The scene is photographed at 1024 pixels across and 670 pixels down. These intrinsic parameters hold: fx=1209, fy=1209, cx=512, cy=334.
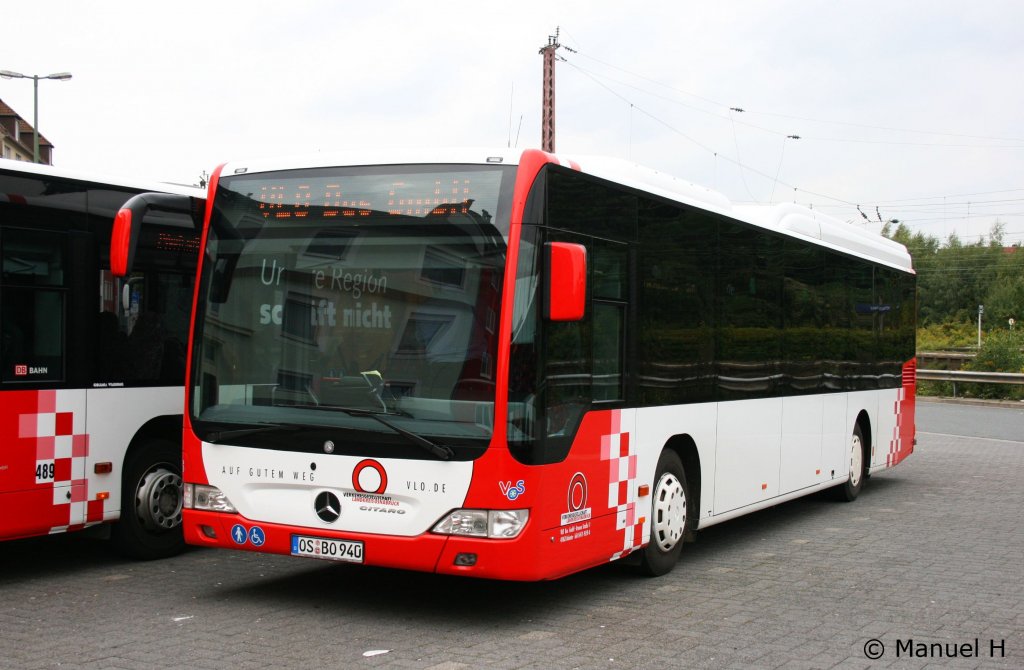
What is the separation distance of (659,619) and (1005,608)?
240 centimetres

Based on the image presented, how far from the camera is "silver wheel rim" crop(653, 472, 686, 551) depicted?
353 inches

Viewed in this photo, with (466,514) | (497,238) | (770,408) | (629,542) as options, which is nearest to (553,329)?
(497,238)

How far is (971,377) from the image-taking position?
36281mm

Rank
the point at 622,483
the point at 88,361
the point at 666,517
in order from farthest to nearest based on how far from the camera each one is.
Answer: the point at 666,517, the point at 88,361, the point at 622,483

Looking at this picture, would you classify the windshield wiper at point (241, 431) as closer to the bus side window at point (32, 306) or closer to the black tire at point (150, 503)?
the bus side window at point (32, 306)

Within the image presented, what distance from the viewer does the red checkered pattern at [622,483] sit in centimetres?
810

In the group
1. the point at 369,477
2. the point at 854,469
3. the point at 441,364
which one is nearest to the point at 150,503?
the point at 369,477

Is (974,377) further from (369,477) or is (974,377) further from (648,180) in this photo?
(369,477)

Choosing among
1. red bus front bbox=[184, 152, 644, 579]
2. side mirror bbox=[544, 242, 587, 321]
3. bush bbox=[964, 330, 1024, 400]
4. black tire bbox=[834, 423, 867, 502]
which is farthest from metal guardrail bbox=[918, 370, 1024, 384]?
side mirror bbox=[544, 242, 587, 321]

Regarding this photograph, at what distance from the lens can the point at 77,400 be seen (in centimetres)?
869

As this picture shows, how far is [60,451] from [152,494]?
1058 millimetres

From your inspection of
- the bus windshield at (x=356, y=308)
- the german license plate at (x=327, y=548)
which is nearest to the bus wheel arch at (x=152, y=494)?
the bus windshield at (x=356, y=308)

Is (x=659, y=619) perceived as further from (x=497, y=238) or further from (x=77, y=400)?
(x=77, y=400)

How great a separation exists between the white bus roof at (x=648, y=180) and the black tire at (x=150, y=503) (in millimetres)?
2551
